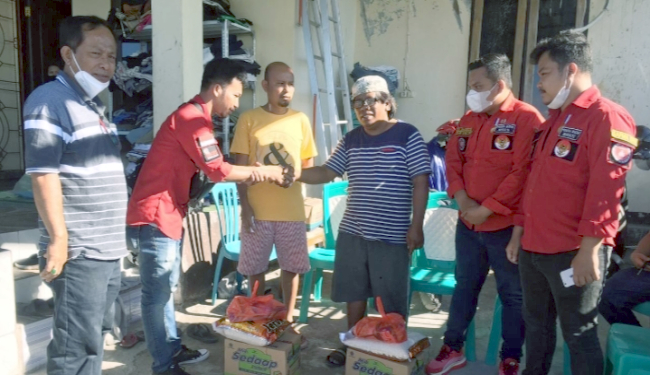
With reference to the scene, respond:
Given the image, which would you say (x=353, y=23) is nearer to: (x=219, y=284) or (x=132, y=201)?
(x=219, y=284)

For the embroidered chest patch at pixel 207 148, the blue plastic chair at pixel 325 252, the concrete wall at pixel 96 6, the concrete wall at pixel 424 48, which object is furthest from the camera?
the concrete wall at pixel 424 48

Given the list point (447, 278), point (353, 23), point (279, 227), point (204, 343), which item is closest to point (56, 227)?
point (279, 227)

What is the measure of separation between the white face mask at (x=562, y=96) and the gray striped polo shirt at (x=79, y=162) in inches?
75.1

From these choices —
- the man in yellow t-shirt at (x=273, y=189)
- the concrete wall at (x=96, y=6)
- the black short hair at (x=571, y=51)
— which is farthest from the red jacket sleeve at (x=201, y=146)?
the concrete wall at (x=96, y=6)

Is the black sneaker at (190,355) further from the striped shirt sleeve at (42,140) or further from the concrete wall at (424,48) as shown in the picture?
the concrete wall at (424,48)

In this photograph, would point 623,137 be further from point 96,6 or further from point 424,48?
point 96,6

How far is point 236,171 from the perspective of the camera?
8.57 ft

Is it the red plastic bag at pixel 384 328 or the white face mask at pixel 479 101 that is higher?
the white face mask at pixel 479 101

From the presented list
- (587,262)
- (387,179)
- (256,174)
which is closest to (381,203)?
(387,179)

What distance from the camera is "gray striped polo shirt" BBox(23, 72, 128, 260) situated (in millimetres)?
1854

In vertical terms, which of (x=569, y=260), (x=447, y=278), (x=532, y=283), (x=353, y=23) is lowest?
(x=447, y=278)

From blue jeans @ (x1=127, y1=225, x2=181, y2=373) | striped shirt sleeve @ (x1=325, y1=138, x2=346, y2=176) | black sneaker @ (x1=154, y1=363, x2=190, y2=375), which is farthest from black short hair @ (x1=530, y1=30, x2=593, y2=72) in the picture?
black sneaker @ (x1=154, y1=363, x2=190, y2=375)

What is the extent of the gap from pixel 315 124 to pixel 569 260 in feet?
11.7

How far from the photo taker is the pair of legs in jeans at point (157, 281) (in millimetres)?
2537
